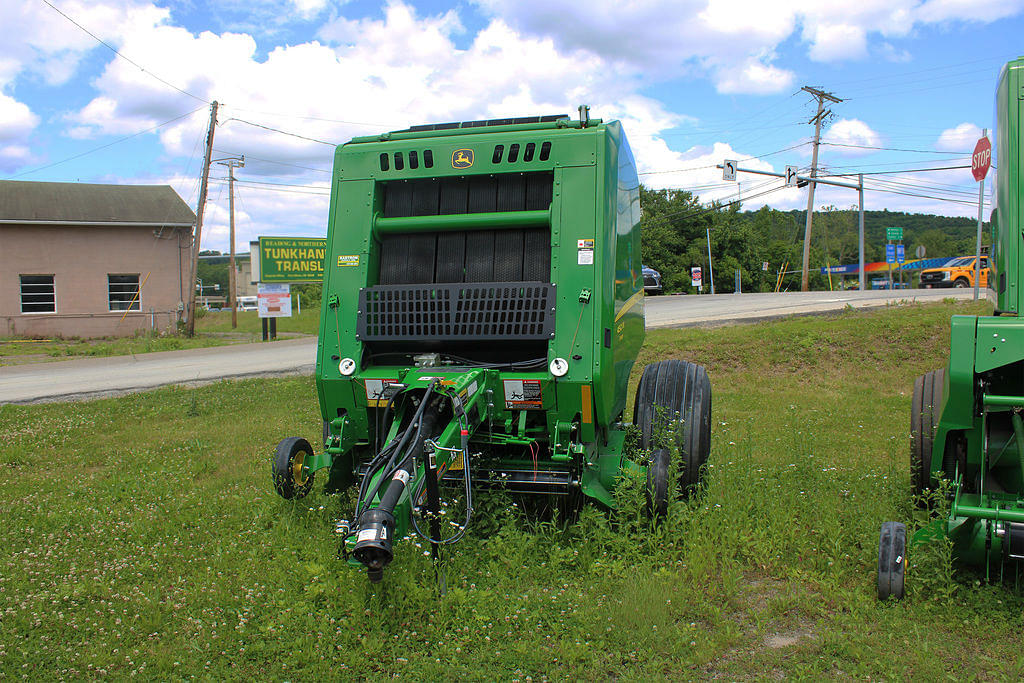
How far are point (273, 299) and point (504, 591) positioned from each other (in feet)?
74.1

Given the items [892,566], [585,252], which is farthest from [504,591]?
[585,252]

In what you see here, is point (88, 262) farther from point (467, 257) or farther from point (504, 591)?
point (504, 591)

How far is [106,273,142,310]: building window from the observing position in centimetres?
2897

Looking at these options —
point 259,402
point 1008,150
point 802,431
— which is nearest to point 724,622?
point 1008,150

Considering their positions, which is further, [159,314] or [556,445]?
[159,314]

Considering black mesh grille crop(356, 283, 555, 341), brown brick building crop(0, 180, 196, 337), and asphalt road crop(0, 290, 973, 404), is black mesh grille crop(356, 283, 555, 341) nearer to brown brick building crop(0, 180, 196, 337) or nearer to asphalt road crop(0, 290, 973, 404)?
asphalt road crop(0, 290, 973, 404)

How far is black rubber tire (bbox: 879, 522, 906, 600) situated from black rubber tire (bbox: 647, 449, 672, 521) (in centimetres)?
130

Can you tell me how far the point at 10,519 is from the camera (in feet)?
18.9

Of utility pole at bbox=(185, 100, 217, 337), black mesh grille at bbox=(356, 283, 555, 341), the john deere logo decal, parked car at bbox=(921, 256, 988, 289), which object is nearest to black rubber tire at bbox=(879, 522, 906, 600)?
black mesh grille at bbox=(356, 283, 555, 341)

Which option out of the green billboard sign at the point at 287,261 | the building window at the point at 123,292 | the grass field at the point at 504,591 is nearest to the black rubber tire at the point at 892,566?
the grass field at the point at 504,591

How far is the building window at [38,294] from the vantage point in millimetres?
27891

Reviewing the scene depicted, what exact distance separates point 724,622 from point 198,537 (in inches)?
141

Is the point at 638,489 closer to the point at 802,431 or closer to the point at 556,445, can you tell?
the point at 556,445

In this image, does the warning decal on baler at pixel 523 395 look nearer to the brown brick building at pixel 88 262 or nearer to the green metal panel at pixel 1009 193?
the green metal panel at pixel 1009 193
